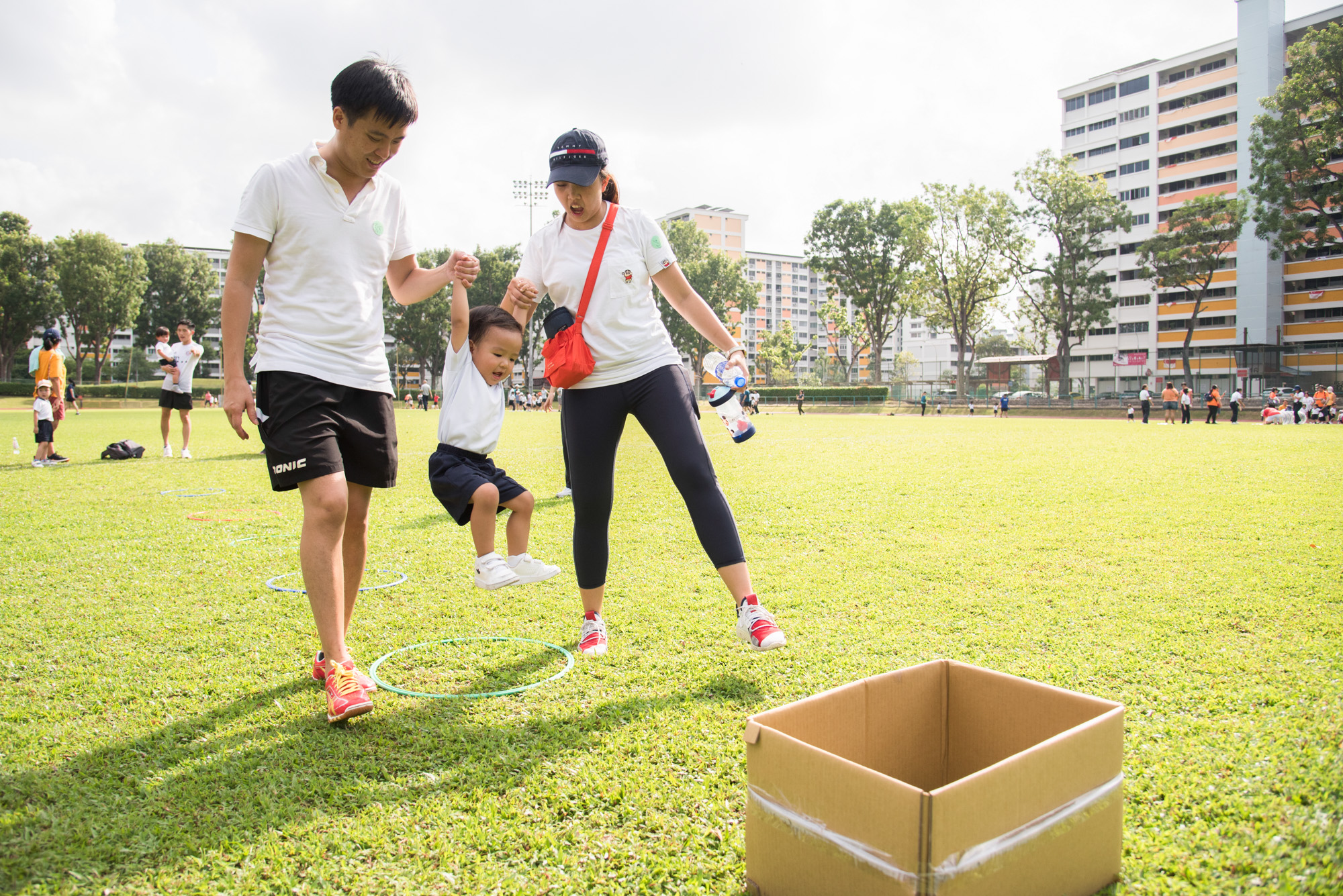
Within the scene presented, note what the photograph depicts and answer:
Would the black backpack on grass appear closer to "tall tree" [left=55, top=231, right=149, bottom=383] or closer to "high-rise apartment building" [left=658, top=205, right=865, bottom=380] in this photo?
"tall tree" [left=55, top=231, right=149, bottom=383]

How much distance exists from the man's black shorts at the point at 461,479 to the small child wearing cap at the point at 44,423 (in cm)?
1146

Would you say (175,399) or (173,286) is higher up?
(173,286)

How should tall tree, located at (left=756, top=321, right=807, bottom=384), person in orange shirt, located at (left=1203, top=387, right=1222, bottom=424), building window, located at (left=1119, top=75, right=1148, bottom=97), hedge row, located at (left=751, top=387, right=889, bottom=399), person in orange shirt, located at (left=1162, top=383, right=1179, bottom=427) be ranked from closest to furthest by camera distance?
1. person in orange shirt, located at (left=1203, top=387, right=1222, bottom=424)
2. person in orange shirt, located at (left=1162, top=383, right=1179, bottom=427)
3. hedge row, located at (left=751, top=387, right=889, bottom=399)
4. building window, located at (left=1119, top=75, right=1148, bottom=97)
5. tall tree, located at (left=756, top=321, right=807, bottom=384)

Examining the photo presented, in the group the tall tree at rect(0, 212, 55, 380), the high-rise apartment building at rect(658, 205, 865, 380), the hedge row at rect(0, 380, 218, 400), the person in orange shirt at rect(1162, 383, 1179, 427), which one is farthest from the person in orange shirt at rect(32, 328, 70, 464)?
the high-rise apartment building at rect(658, 205, 865, 380)

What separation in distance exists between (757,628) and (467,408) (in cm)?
181

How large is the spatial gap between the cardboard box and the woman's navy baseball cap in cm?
223

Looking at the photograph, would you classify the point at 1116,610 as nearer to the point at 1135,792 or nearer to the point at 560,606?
the point at 1135,792

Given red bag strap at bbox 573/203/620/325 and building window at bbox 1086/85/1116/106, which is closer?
red bag strap at bbox 573/203/620/325

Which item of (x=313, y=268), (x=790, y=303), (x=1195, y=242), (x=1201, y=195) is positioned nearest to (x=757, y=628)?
(x=313, y=268)

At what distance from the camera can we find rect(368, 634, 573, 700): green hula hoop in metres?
2.97

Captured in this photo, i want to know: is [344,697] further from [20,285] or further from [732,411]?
[20,285]

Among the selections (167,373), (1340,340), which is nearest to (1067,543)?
(167,373)

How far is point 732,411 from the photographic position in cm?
373

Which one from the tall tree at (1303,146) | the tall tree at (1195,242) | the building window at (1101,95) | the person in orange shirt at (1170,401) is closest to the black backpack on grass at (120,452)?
the person in orange shirt at (1170,401)
